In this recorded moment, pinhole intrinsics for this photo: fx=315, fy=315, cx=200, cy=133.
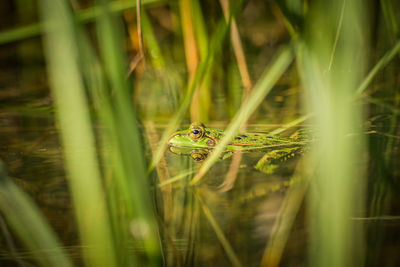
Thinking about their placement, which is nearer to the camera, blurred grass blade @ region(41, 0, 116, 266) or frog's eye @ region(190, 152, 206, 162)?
blurred grass blade @ region(41, 0, 116, 266)

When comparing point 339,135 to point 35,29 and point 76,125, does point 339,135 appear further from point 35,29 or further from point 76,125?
point 35,29

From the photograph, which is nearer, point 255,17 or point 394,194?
point 394,194

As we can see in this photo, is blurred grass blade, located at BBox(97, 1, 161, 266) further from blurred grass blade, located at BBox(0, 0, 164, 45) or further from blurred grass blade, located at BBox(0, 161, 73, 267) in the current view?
blurred grass blade, located at BBox(0, 0, 164, 45)

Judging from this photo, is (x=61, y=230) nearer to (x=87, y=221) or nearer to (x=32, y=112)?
(x=87, y=221)

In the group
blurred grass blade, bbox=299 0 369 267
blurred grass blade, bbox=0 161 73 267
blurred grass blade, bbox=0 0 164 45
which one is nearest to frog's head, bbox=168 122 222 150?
blurred grass blade, bbox=0 0 164 45

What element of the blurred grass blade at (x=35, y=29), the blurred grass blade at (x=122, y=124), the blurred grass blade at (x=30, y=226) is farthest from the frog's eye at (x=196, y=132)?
the blurred grass blade at (x=122, y=124)

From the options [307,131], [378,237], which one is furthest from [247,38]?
[378,237]

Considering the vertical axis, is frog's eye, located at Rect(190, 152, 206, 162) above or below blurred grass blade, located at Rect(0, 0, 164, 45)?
below

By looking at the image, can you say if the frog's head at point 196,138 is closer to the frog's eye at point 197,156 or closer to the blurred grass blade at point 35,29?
the frog's eye at point 197,156
